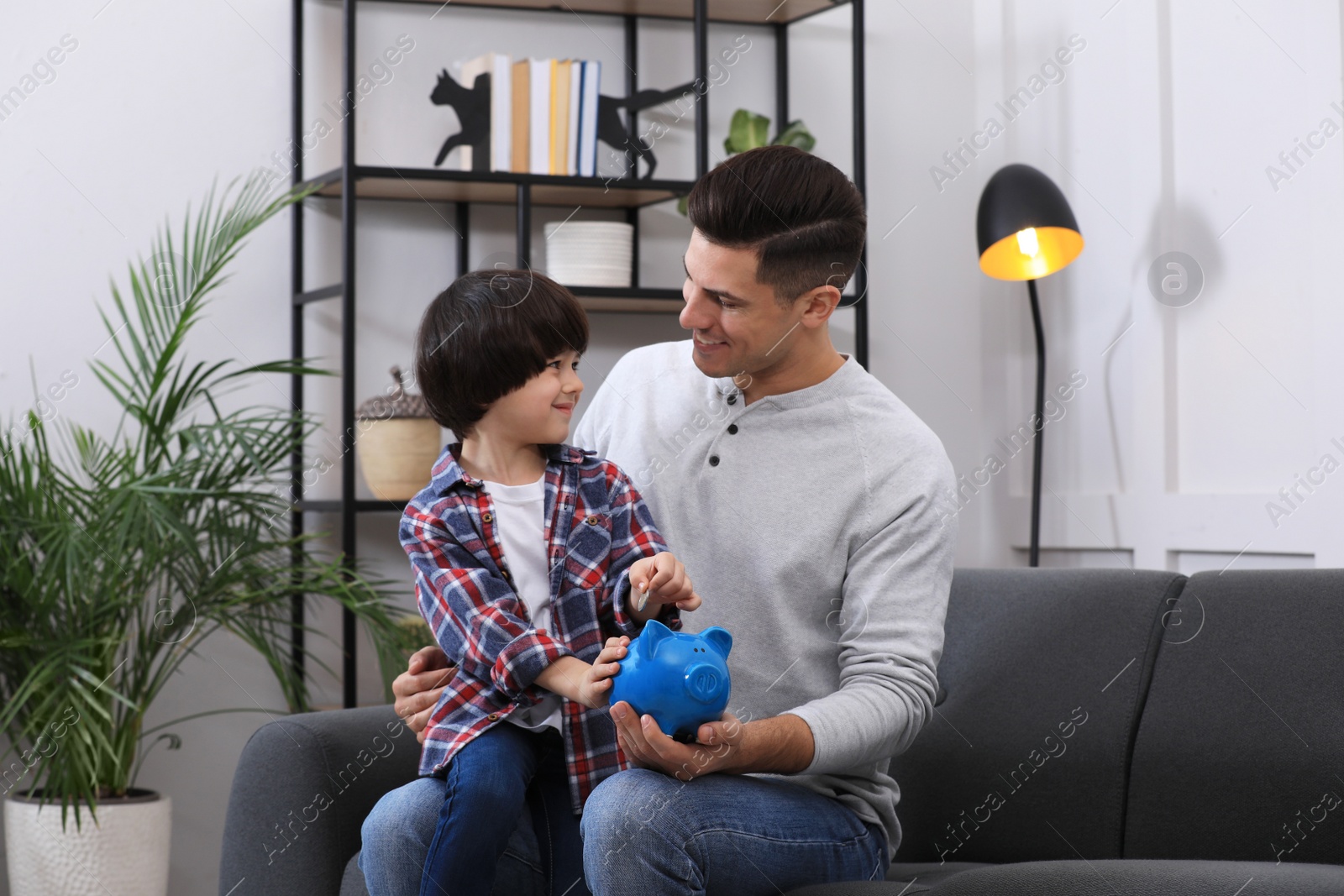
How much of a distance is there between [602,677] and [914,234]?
250cm

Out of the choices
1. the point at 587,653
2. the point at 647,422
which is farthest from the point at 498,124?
the point at 587,653

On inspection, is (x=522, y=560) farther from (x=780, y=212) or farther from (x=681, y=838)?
(x=780, y=212)

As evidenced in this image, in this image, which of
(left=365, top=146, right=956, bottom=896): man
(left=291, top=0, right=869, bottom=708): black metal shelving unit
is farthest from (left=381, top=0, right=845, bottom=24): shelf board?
(left=365, top=146, right=956, bottom=896): man

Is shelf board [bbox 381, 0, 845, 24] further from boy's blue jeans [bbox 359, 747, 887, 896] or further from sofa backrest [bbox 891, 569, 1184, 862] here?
boy's blue jeans [bbox 359, 747, 887, 896]

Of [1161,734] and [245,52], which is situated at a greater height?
[245,52]

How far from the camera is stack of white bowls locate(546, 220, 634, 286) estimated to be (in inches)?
119

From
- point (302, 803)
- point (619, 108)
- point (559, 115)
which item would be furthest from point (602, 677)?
point (619, 108)

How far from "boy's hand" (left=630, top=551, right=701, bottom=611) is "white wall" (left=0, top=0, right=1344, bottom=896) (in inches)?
62.2

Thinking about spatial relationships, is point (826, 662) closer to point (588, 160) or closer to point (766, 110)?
point (588, 160)

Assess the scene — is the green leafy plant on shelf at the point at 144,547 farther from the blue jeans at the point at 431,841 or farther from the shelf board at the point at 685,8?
the blue jeans at the point at 431,841

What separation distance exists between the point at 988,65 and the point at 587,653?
2611mm

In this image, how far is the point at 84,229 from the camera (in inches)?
111

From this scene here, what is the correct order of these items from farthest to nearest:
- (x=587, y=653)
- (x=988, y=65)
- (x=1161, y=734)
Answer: (x=988, y=65), (x=1161, y=734), (x=587, y=653)

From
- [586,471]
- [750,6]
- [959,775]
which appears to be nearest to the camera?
[586,471]
